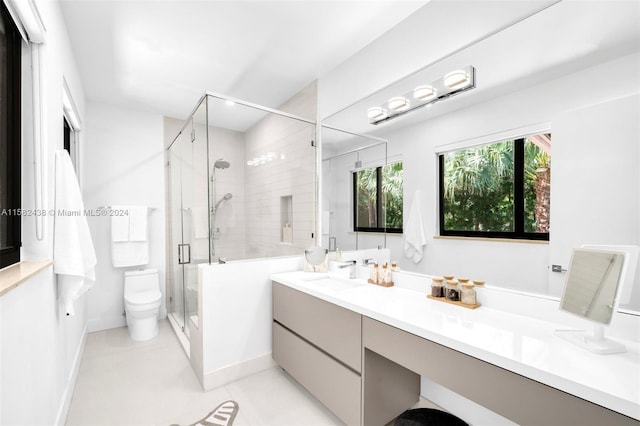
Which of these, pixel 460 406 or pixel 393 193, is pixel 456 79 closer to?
pixel 393 193

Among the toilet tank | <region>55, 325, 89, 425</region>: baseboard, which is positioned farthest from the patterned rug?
the toilet tank

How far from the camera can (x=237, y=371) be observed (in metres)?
2.12

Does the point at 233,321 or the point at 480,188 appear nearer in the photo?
the point at 480,188

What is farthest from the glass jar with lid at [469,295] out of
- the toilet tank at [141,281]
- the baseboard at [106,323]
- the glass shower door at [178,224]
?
the baseboard at [106,323]

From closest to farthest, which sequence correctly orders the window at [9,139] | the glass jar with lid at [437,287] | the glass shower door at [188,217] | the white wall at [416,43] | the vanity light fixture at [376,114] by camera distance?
the window at [9,139] → the white wall at [416,43] → the glass jar with lid at [437,287] → the vanity light fixture at [376,114] → the glass shower door at [188,217]

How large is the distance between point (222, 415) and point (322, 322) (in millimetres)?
834

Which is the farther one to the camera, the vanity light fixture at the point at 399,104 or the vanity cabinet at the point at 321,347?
the vanity light fixture at the point at 399,104

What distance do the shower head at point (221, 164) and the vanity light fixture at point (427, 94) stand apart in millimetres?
1168

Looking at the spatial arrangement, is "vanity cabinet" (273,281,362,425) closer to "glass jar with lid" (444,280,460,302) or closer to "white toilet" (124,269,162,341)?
"glass jar with lid" (444,280,460,302)

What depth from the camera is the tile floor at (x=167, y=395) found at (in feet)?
5.62

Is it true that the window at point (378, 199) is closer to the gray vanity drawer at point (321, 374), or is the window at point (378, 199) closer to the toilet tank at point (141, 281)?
the gray vanity drawer at point (321, 374)

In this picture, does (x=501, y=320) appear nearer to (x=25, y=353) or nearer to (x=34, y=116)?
(x=25, y=353)

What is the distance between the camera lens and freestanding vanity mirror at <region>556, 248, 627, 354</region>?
94 cm

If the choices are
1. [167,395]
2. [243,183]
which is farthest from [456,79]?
[167,395]
